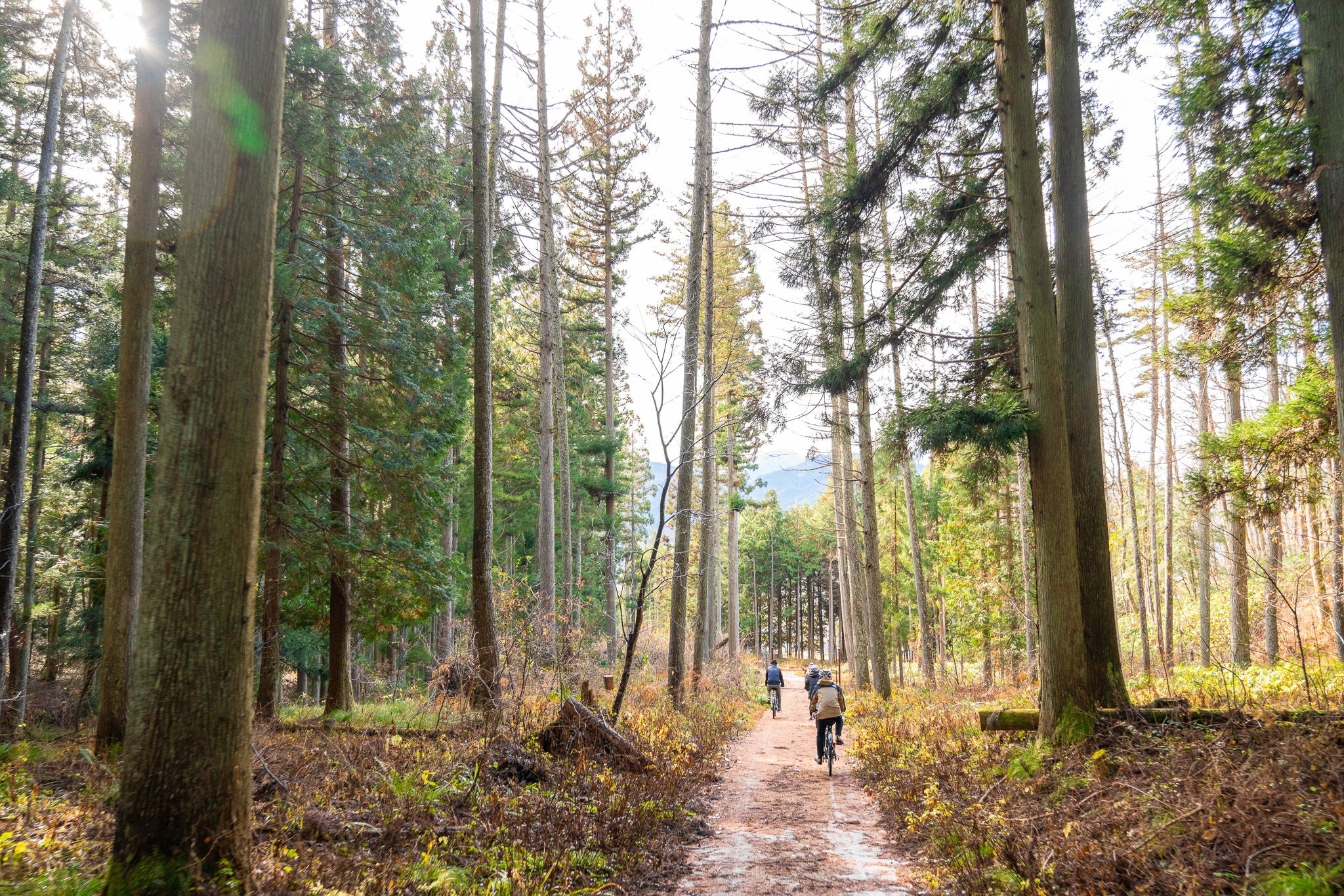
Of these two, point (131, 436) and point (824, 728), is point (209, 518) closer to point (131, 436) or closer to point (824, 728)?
point (131, 436)

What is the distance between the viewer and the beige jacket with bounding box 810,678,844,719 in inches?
444

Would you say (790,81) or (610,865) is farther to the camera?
(790,81)

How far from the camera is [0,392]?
51.6 ft

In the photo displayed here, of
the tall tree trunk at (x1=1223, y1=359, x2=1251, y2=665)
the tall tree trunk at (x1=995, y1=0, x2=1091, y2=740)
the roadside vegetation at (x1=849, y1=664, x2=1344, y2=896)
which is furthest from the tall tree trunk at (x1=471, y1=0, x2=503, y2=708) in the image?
the tall tree trunk at (x1=1223, y1=359, x2=1251, y2=665)

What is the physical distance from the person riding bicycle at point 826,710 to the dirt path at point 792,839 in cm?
49

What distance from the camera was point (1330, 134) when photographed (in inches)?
249

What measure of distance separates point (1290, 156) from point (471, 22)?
1206 centimetres

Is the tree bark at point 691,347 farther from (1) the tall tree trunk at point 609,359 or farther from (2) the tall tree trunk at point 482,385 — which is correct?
(1) the tall tree trunk at point 609,359

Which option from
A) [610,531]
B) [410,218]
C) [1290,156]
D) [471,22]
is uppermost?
[471,22]

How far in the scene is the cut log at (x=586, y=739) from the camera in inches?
324

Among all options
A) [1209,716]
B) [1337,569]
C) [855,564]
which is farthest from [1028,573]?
[1209,716]

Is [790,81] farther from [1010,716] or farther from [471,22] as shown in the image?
[1010,716]

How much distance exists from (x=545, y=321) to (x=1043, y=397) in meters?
12.4

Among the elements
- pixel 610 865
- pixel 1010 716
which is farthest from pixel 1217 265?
pixel 610 865
